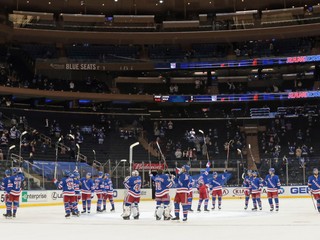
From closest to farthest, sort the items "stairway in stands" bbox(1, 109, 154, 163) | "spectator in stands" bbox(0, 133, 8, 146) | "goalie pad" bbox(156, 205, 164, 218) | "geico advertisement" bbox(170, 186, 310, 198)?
1. "goalie pad" bbox(156, 205, 164, 218)
2. "geico advertisement" bbox(170, 186, 310, 198)
3. "spectator in stands" bbox(0, 133, 8, 146)
4. "stairway in stands" bbox(1, 109, 154, 163)

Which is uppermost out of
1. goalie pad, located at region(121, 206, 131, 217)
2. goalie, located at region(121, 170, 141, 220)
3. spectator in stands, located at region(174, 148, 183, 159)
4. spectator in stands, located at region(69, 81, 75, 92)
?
spectator in stands, located at region(69, 81, 75, 92)

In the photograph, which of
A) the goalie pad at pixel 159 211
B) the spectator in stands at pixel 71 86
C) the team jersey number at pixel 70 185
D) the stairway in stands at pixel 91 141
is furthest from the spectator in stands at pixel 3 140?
the goalie pad at pixel 159 211

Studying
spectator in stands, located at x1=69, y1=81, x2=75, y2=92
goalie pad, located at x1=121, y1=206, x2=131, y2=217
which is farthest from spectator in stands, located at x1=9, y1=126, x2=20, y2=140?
goalie pad, located at x1=121, y1=206, x2=131, y2=217

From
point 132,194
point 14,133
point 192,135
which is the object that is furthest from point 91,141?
point 132,194

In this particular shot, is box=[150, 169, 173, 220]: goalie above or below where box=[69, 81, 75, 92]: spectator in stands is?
below

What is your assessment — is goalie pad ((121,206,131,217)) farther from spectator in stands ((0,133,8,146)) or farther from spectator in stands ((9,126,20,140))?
spectator in stands ((9,126,20,140))

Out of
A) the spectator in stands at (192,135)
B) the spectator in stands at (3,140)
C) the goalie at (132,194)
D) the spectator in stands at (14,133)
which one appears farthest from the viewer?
the spectator in stands at (192,135)

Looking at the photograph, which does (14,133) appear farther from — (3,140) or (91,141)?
(91,141)

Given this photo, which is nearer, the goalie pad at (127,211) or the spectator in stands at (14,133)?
the goalie pad at (127,211)

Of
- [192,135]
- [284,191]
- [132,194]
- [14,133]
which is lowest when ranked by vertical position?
[284,191]

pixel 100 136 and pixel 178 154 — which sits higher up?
pixel 100 136

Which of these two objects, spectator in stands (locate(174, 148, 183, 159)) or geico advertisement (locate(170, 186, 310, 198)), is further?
spectator in stands (locate(174, 148, 183, 159))

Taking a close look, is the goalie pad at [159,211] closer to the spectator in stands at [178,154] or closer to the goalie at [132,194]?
the goalie at [132,194]

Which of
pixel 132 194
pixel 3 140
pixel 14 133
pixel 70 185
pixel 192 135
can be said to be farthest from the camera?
pixel 192 135
